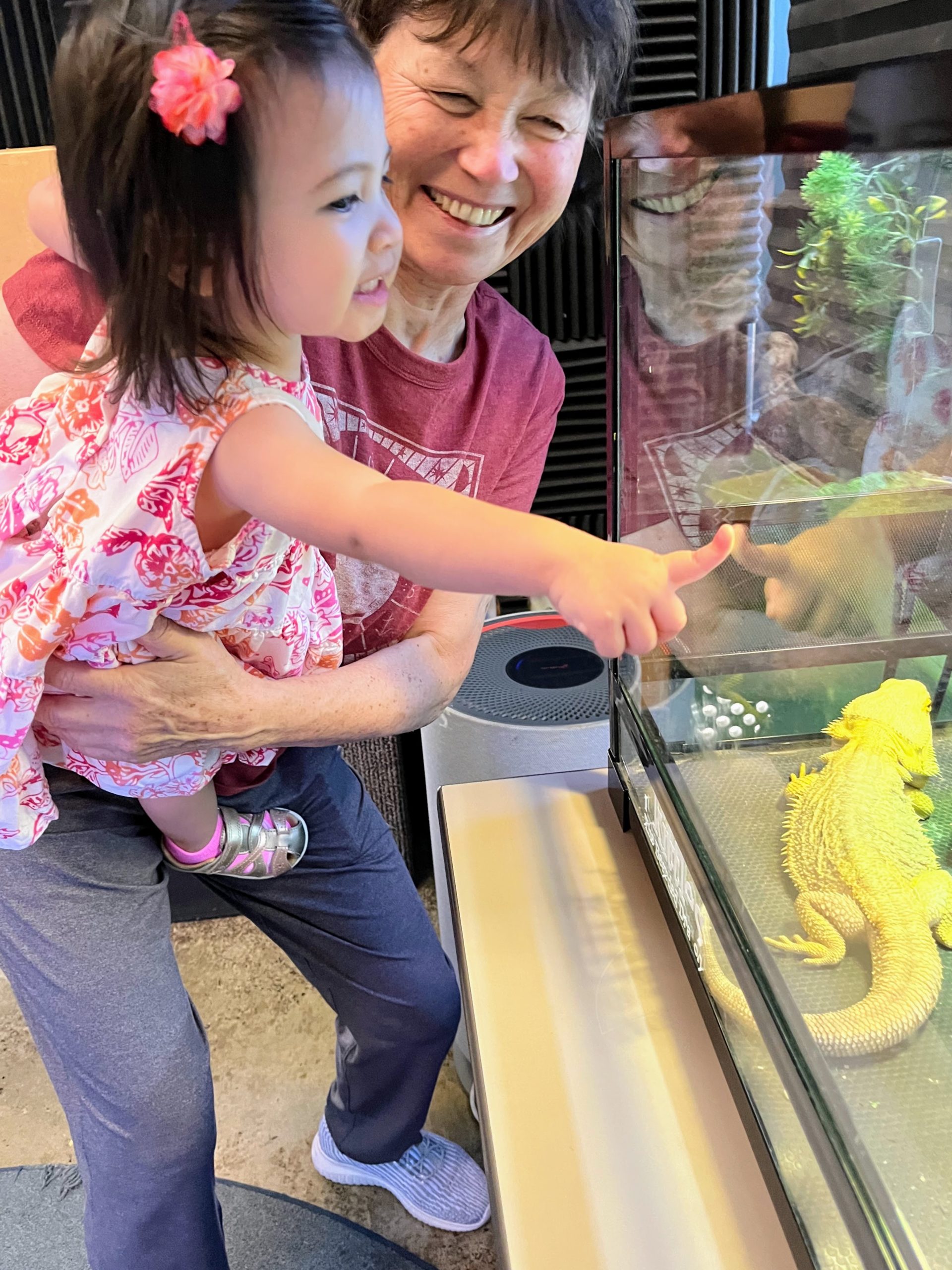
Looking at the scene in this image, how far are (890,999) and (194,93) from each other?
2.58 feet

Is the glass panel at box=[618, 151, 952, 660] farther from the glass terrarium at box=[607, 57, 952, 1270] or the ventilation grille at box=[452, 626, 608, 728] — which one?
the ventilation grille at box=[452, 626, 608, 728]

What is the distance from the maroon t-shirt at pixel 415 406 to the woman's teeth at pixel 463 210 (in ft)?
0.53

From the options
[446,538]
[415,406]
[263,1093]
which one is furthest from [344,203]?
[263,1093]

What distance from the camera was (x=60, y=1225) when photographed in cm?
145

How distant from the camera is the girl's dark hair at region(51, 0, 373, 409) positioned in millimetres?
612

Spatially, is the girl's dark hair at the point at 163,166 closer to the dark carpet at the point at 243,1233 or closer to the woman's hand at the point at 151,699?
the woman's hand at the point at 151,699

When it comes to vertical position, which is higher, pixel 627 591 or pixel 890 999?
pixel 627 591

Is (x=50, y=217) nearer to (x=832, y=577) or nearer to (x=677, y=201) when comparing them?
(x=677, y=201)

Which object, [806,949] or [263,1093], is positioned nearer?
[806,949]

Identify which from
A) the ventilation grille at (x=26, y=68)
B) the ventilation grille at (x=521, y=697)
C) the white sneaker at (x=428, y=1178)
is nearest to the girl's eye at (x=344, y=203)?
the ventilation grille at (x=521, y=697)

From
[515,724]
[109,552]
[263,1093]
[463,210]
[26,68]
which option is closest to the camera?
[109,552]

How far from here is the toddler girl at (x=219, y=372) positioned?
0.57 m

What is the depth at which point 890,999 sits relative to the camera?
29.6 inches

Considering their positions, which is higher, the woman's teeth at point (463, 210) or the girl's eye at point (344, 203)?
the girl's eye at point (344, 203)
